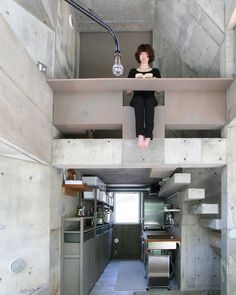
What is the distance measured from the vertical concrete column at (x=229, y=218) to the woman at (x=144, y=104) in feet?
3.74

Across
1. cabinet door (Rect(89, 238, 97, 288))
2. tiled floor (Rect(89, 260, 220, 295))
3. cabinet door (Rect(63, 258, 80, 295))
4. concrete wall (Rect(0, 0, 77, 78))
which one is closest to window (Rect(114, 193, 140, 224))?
tiled floor (Rect(89, 260, 220, 295))

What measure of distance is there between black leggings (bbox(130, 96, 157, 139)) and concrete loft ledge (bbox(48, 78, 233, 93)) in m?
0.20

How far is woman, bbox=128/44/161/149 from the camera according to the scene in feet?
15.9

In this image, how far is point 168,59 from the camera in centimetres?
737

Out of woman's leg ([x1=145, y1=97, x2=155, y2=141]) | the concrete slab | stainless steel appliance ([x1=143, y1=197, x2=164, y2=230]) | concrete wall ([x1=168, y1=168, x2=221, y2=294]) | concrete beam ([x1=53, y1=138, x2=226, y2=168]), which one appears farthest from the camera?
stainless steel appliance ([x1=143, y1=197, x2=164, y2=230])

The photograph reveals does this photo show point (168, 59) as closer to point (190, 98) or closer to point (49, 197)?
point (190, 98)

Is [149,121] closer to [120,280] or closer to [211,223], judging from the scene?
[211,223]

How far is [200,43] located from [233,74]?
3.00 ft

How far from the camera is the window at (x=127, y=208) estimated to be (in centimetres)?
1446

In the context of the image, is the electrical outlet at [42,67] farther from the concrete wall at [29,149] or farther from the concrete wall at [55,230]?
the concrete wall at [55,230]

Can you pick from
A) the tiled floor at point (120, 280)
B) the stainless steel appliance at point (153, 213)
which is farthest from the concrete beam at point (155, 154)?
the stainless steel appliance at point (153, 213)

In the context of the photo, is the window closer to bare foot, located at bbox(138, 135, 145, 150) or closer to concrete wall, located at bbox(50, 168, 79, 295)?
concrete wall, located at bbox(50, 168, 79, 295)

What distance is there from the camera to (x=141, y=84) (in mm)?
4902

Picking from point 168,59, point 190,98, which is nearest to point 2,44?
point 190,98
